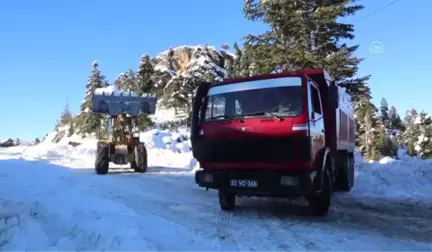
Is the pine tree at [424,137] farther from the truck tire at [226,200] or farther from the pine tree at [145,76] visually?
the truck tire at [226,200]

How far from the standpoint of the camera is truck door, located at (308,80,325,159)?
7603 millimetres

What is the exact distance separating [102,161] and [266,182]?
9936 millimetres

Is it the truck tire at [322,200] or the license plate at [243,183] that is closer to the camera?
the license plate at [243,183]

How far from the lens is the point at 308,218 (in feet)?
26.3

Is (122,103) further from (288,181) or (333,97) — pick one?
(288,181)

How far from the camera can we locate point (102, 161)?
15992mm

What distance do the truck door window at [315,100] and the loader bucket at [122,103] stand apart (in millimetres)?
9981

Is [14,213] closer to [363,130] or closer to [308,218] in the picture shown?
[308,218]

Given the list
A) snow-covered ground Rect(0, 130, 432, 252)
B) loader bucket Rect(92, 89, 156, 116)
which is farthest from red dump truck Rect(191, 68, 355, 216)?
loader bucket Rect(92, 89, 156, 116)

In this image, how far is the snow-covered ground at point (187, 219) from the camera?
5.43 m

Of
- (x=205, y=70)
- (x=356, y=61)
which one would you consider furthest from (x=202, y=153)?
(x=205, y=70)

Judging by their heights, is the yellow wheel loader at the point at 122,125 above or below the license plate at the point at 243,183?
above

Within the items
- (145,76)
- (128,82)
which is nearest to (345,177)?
(145,76)

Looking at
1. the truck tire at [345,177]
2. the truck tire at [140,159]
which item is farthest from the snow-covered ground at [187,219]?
the truck tire at [140,159]
